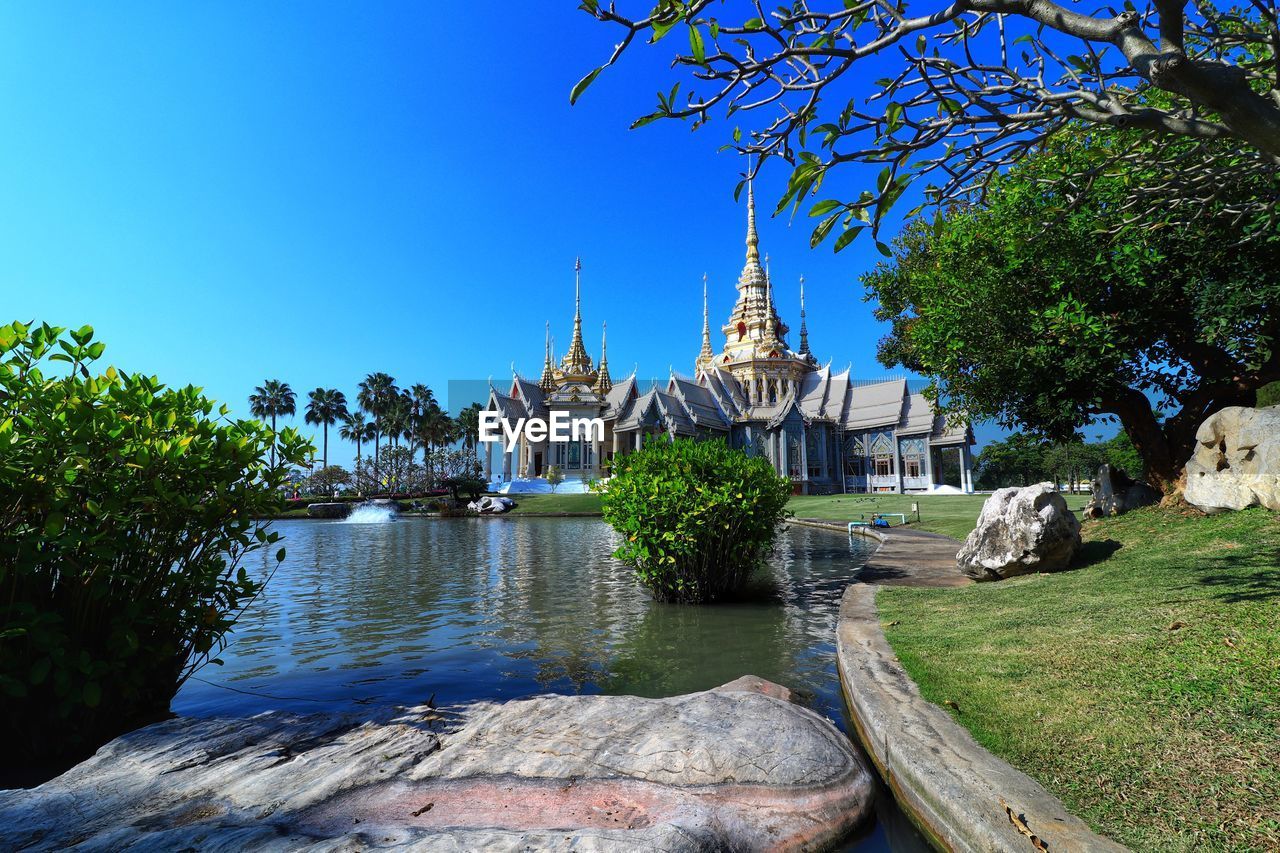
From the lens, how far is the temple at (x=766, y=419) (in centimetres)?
4853

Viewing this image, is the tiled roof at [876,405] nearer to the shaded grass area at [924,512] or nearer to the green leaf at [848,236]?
the shaded grass area at [924,512]

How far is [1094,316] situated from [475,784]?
11365 mm

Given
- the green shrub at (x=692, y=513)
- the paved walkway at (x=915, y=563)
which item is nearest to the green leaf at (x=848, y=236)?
the green shrub at (x=692, y=513)

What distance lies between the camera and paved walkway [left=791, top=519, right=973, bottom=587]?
959cm

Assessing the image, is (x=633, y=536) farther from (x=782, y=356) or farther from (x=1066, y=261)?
(x=782, y=356)

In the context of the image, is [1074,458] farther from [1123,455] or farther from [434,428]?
[434,428]

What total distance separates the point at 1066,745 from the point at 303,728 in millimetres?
4291

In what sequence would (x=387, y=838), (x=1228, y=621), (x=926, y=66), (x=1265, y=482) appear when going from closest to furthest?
(x=387, y=838) → (x=926, y=66) → (x=1228, y=621) → (x=1265, y=482)

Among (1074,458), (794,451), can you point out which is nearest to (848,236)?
(794,451)

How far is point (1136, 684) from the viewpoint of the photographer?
397cm

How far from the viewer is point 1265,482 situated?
875 centimetres

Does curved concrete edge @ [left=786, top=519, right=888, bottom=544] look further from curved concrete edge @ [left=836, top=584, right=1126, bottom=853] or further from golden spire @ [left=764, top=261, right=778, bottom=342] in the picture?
golden spire @ [left=764, top=261, right=778, bottom=342]

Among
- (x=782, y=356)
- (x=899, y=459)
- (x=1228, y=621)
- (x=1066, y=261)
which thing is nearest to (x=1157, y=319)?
(x=1066, y=261)

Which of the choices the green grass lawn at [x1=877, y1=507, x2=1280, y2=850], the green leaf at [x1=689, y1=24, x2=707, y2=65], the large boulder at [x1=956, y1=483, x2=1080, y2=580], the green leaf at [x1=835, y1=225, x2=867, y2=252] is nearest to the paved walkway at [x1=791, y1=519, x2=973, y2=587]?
the large boulder at [x1=956, y1=483, x2=1080, y2=580]
